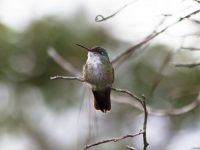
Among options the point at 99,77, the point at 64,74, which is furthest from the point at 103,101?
the point at 64,74

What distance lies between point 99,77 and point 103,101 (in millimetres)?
324

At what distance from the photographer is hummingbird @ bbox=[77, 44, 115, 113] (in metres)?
3.13

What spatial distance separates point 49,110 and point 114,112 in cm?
182

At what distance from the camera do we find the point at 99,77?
3.14 meters

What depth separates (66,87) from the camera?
732 centimetres

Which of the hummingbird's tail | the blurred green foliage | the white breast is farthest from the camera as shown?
the blurred green foliage

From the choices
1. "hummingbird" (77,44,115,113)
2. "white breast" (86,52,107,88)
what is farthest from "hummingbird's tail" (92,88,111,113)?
"white breast" (86,52,107,88)

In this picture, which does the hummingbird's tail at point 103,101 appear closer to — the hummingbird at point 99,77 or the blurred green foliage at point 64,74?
the hummingbird at point 99,77

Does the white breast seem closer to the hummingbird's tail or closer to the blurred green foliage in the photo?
the hummingbird's tail

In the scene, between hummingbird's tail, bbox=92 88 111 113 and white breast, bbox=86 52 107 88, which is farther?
hummingbird's tail, bbox=92 88 111 113

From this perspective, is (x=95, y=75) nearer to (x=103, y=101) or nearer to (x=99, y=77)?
(x=99, y=77)

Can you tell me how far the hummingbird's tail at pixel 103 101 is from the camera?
10.7 ft

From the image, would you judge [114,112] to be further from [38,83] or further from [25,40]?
[25,40]

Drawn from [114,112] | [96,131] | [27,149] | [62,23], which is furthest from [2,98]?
[96,131]
